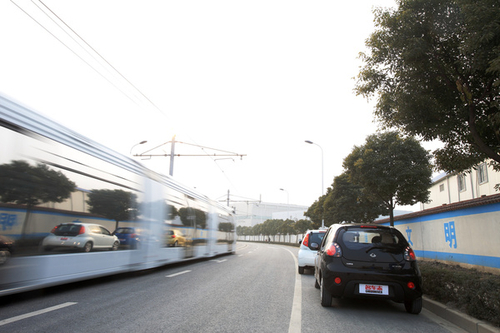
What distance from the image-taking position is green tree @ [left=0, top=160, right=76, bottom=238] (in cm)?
526

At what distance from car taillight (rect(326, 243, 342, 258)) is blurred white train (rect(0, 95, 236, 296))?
4.84 m

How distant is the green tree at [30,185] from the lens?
5.26 meters

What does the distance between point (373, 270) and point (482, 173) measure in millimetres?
21544

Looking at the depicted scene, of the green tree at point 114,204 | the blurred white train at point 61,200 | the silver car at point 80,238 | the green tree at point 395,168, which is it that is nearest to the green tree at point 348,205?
the green tree at point 395,168

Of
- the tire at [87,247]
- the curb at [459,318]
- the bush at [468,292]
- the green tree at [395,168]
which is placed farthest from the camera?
the green tree at [395,168]

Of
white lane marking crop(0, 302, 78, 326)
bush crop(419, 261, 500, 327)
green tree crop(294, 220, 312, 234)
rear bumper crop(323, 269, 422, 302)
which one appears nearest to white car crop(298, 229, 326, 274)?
bush crop(419, 261, 500, 327)

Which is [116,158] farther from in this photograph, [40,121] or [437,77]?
[437,77]

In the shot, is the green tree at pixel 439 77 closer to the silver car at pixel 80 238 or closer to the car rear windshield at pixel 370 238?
the car rear windshield at pixel 370 238

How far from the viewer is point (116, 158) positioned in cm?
868

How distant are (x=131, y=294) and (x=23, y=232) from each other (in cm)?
242

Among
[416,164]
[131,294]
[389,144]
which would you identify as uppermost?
[389,144]

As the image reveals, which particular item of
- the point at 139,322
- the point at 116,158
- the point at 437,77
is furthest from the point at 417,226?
the point at 139,322

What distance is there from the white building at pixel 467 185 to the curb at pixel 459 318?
13.5m

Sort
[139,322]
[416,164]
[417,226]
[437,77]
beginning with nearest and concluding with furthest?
[139,322] → [437,77] → [416,164] → [417,226]
